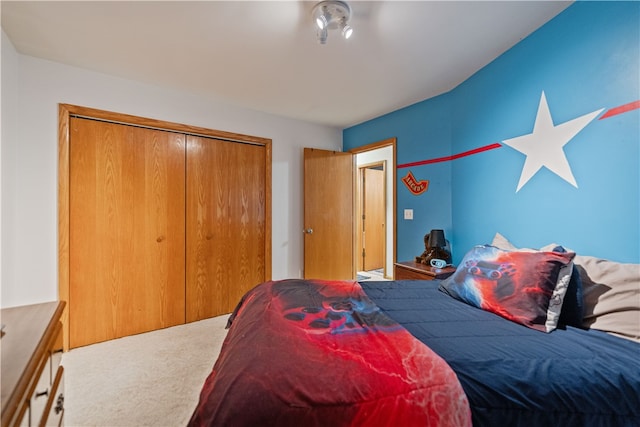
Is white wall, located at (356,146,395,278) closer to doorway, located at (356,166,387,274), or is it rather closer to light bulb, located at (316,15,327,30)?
doorway, located at (356,166,387,274)

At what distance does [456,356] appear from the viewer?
99cm

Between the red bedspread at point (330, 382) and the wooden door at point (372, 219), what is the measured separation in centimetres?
427

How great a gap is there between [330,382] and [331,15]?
188 cm

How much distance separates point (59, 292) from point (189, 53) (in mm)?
2204

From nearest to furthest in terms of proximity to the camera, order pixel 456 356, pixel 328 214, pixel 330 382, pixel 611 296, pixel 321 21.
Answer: pixel 330 382 → pixel 456 356 → pixel 611 296 → pixel 321 21 → pixel 328 214

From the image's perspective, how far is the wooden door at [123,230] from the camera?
236 centimetres

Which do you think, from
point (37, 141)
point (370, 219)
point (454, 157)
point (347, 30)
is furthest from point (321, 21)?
point (370, 219)

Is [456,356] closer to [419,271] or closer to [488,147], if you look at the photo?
[419,271]

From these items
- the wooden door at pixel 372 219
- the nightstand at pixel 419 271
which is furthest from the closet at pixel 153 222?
the wooden door at pixel 372 219

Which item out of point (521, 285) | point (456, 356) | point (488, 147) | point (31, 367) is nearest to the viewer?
point (31, 367)

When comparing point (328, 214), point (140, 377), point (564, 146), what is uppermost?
point (564, 146)

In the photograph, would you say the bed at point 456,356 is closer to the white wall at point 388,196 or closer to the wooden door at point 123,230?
the wooden door at point 123,230

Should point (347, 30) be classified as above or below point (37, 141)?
above

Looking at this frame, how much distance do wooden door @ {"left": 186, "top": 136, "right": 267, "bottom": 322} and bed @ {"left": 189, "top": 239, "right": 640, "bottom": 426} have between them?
167 cm
